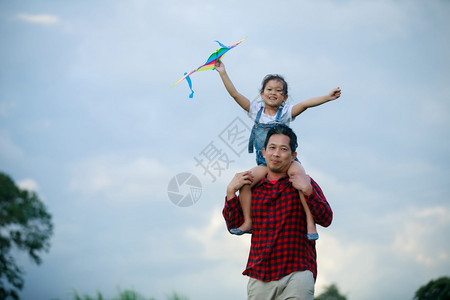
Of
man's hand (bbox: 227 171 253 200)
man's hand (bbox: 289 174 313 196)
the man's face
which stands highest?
the man's face

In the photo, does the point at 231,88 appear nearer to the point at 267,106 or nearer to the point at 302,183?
the point at 267,106

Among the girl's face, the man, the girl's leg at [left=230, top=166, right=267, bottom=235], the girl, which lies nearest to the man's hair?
the man

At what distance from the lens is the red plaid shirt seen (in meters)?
4.19

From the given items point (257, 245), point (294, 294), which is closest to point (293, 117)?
point (257, 245)

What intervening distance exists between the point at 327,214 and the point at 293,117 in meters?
1.28

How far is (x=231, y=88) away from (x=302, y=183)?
156 centimetres

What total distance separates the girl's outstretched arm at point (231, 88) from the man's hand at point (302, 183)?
1.25 meters

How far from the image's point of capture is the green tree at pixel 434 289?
11227mm

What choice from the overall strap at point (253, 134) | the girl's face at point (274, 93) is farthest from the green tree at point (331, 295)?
the girl's face at point (274, 93)

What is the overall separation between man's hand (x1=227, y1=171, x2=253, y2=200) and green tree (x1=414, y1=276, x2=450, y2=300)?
839 cm

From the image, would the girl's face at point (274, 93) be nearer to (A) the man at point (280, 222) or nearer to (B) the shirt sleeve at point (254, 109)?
(B) the shirt sleeve at point (254, 109)

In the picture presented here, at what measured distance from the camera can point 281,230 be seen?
4.25 meters

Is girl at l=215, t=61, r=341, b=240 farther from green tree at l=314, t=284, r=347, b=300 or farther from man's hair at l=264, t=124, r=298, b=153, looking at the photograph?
green tree at l=314, t=284, r=347, b=300

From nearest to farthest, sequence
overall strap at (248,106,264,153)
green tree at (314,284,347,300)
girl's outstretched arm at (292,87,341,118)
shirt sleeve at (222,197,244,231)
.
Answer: shirt sleeve at (222,197,244,231) < girl's outstretched arm at (292,87,341,118) < overall strap at (248,106,264,153) < green tree at (314,284,347,300)
